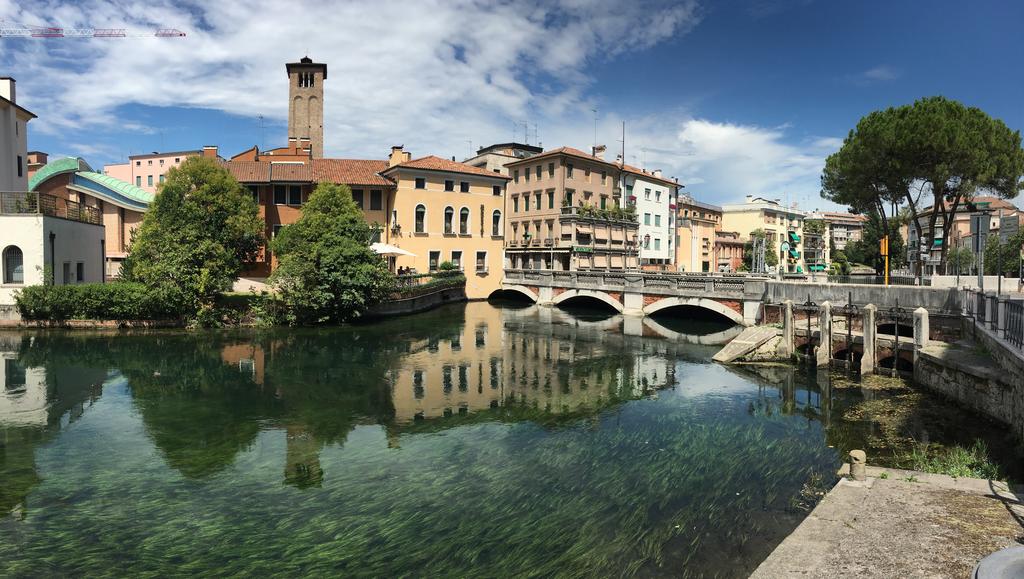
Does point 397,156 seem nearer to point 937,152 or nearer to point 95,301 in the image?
point 95,301

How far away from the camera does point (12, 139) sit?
35750mm

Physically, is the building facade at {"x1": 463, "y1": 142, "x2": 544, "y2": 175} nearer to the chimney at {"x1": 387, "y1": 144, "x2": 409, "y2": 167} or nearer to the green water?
the chimney at {"x1": 387, "y1": 144, "x2": 409, "y2": 167}

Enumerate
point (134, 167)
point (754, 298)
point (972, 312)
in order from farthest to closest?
1. point (134, 167)
2. point (754, 298)
3. point (972, 312)

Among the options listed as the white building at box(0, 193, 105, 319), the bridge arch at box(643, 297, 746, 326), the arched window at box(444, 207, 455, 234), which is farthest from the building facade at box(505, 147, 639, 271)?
the white building at box(0, 193, 105, 319)

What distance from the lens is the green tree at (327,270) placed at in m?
32.6

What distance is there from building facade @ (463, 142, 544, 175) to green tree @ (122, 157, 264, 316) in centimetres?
3800

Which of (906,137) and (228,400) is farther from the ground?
(906,137)

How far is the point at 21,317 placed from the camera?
29016mm

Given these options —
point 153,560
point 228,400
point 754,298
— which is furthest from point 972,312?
point 228,400

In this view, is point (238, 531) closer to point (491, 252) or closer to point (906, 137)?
point (906, 137)

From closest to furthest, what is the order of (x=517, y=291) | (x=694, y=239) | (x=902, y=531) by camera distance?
1. (x=902, y=531)
2. (x=517, y=291)
3. (x=694, y=239)

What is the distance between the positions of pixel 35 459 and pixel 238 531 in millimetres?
6898

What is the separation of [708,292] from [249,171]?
120 ft

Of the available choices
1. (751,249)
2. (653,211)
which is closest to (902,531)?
(653,211)
